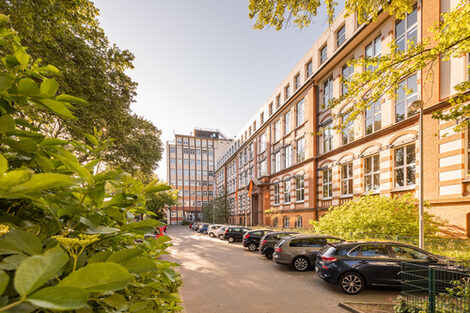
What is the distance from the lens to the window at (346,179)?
20.2 meters

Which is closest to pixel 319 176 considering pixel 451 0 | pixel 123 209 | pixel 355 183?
pixel 355 183

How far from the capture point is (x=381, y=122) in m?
17.6

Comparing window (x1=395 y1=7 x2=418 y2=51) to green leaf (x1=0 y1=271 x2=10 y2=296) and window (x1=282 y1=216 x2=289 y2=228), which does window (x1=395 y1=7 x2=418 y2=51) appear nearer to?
green leaf (x1=0 y1=271 x2=10 y2=296)

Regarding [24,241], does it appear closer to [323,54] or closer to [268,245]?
[268,245]

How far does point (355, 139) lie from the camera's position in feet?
63.7

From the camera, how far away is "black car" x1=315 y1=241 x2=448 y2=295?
822cm

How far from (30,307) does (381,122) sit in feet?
67.5

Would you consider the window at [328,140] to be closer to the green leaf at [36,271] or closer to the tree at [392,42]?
the tree at [392,42]

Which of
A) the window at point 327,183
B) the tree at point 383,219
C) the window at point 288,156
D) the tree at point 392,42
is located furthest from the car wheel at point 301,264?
the window at point 288,156

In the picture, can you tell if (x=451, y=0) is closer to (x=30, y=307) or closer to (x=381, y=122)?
(x=381, y=122)

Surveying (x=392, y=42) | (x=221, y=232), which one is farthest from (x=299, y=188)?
(x=392, y=42)

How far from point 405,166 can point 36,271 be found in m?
18.9

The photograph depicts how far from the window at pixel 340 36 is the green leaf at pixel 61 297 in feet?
84.6

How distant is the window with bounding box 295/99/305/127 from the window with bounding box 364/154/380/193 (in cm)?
992
